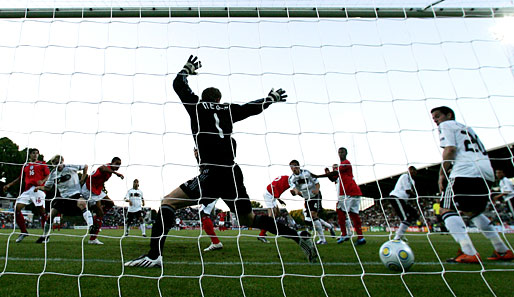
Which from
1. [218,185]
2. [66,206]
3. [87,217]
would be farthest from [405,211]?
[66,206]

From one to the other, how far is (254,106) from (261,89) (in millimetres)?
271

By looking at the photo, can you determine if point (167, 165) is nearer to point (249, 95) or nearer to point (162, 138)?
Result: point (162, 138)

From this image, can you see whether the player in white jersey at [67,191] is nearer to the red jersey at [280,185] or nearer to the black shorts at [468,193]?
the red jersey at [280,185]

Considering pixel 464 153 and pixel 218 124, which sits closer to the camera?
pixel 218 124

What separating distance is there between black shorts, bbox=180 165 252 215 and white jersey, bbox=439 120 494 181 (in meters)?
2.12

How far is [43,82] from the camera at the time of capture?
131 inches

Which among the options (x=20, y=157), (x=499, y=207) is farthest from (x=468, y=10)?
(x=499, y=207)

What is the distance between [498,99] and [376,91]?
1.22m

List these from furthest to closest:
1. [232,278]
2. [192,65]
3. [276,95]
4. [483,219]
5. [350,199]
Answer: [350,199]
[483,219]
[276,95]
[192,65]
[232,278]

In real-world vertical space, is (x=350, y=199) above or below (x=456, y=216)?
above

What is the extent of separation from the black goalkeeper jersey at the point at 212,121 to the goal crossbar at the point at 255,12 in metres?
0.85

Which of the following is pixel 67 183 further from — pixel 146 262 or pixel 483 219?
pixel 483 219

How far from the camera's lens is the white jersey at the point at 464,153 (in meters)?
3.48

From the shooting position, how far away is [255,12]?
366 cm
